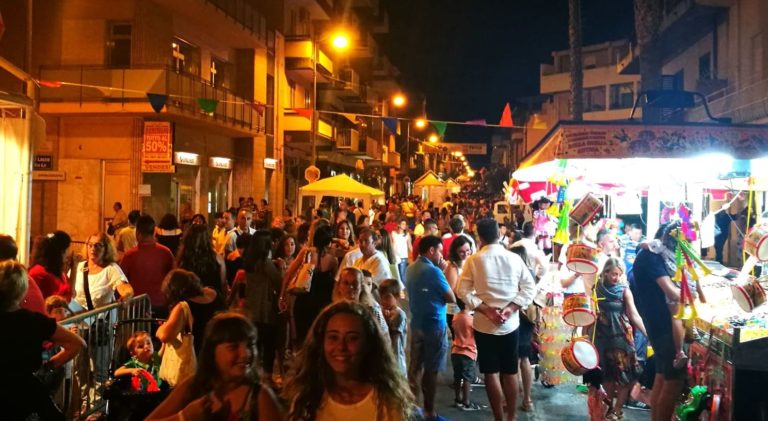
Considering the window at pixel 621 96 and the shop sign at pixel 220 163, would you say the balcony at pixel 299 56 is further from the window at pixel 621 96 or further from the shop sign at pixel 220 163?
the window at pixel 621 96

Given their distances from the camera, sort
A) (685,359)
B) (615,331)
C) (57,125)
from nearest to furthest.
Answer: (685,359) < (615,331) < (57,125)

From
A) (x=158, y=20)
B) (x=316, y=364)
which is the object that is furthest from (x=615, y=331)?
(x=158, y=20)

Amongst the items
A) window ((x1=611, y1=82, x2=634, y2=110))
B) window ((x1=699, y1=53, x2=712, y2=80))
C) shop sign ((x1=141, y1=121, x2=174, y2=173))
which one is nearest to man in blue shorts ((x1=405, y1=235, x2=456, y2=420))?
shop sign ((x1=141, y1=121, x2=174, y2=173))

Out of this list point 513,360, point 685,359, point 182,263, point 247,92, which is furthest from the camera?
point 247,92

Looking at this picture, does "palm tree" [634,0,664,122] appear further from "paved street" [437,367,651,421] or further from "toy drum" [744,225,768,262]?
"toy drum" [744,225,768,262]

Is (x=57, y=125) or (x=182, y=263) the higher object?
(x=57, y=125)

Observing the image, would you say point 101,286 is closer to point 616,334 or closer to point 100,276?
point 100,276

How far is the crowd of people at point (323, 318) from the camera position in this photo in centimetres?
305

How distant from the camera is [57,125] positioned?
65.7 ft

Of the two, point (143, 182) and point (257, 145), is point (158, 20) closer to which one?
point (143, 182)

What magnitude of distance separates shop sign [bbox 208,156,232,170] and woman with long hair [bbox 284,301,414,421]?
2214 cm

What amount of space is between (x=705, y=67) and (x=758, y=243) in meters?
20.6

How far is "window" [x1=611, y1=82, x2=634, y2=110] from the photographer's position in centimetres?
5112

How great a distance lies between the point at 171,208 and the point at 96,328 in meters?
15.8
